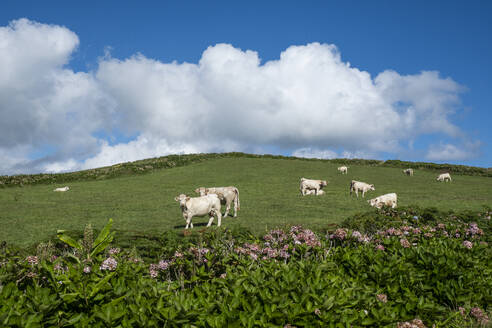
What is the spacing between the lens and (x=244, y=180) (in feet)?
138

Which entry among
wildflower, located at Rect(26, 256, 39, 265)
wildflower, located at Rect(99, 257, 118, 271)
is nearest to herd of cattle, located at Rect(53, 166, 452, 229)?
wildflower, located at Rect(26, 256, 39, 265)

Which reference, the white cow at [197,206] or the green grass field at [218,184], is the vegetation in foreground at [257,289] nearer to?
the green grass field at [218,184]

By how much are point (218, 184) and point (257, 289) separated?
35362 mm

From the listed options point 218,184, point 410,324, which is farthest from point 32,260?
point 218,184

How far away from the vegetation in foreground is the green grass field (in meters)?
2.68

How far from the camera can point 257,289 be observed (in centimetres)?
421

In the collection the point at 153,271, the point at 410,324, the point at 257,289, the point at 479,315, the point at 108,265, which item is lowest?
the point at 479,315

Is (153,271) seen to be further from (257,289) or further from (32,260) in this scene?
(257,289)

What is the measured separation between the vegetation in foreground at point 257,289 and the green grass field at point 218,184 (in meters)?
2.68

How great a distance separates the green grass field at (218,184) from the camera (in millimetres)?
18922

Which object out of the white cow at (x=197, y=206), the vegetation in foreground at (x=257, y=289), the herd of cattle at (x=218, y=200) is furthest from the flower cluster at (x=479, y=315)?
the white cow at (x=197, y=206)

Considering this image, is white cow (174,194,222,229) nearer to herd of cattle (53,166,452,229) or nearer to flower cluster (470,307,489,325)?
herd of cattle (53,166,452,229)

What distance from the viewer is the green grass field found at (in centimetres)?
1892

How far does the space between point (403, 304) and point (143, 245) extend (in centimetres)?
645
